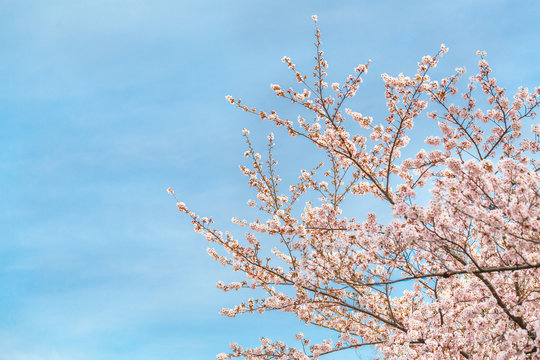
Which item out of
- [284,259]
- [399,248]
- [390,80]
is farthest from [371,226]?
[284,259]

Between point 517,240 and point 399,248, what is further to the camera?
point 399,248

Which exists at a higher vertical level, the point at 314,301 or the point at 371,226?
the point at 371,226

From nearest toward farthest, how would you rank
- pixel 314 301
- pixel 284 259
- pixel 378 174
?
pixel 314 301
pixel 378 174
pixel 284 259

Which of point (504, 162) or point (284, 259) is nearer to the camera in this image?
point (504, 162)

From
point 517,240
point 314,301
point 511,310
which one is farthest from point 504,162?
point 314,301

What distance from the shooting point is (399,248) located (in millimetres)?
6289

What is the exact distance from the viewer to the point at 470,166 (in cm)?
545

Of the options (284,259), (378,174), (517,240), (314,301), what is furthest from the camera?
(284,259)

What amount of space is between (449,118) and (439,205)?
4.17m

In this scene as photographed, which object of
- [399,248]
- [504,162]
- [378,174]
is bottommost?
[399,248]

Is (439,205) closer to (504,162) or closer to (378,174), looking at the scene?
(504,162)

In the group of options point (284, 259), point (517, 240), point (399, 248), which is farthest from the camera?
point (284, 259)

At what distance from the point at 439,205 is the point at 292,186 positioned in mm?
6203

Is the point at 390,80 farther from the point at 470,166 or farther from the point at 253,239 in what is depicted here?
the point at 253,239
